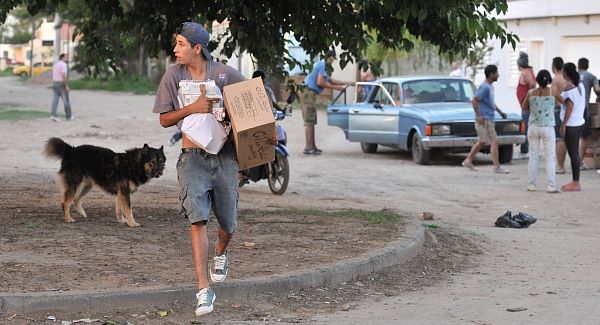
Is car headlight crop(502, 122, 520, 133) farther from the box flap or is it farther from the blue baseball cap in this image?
the blue baseball cap

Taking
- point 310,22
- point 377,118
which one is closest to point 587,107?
point 377,118

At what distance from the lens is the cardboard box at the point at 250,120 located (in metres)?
Answer: 7.14

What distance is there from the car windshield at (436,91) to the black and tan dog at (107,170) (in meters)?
11.4

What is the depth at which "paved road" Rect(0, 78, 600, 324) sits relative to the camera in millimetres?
7816

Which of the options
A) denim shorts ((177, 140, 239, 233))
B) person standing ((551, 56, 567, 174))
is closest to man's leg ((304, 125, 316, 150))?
person standing ((551, 56, 567, 174))

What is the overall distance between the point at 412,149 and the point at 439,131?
1.06 meters

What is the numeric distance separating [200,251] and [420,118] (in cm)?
1346

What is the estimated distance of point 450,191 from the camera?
648 inches

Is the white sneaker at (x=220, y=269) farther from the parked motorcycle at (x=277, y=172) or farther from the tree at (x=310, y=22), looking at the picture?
the parked motorcycle at (x=277, y=172)

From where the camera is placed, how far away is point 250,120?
7.21 m

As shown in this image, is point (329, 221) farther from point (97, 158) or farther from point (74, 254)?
point (74, 254)

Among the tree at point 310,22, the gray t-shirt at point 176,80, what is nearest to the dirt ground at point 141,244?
the gray t-shirt at point 176,80

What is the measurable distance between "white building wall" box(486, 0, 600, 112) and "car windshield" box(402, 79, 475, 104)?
7.06 meters

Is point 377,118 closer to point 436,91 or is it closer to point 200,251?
point 436,91
